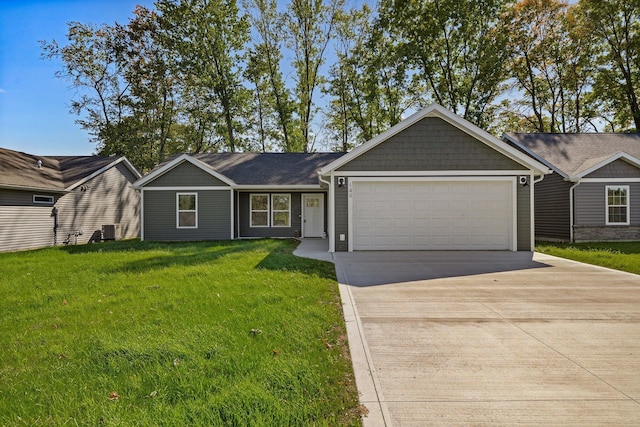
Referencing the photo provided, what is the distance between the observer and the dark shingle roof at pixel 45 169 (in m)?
13.5

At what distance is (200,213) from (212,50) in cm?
1632

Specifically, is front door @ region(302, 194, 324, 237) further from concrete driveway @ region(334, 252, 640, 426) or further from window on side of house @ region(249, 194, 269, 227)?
concrete driveway @ region(334, 252, 640, 426)

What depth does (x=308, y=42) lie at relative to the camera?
25.9 metres

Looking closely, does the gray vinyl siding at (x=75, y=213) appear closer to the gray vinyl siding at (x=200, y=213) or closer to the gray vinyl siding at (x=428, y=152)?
the gray vinyl siding at (x=200, y=213)

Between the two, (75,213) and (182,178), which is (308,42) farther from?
(75,213)

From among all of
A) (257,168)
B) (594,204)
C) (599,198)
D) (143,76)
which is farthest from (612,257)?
(143,76)

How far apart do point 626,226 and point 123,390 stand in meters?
18.7

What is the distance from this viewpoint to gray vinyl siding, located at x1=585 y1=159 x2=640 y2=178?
1419 cm

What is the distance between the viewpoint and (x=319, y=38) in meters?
25.9

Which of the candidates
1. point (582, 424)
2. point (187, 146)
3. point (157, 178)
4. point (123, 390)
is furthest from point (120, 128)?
point (582, 424)

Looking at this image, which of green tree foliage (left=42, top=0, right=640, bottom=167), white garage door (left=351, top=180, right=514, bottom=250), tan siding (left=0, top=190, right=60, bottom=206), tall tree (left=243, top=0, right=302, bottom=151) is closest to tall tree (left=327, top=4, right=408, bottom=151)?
green tree foliage (left=42, top=0, right=640, bottom=167)

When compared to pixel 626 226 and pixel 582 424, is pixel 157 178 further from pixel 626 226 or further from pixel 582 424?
pixel 626 226

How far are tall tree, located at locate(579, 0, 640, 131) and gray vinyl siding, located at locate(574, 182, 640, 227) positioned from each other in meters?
14.8

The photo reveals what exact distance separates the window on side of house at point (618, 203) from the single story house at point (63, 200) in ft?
76.6
